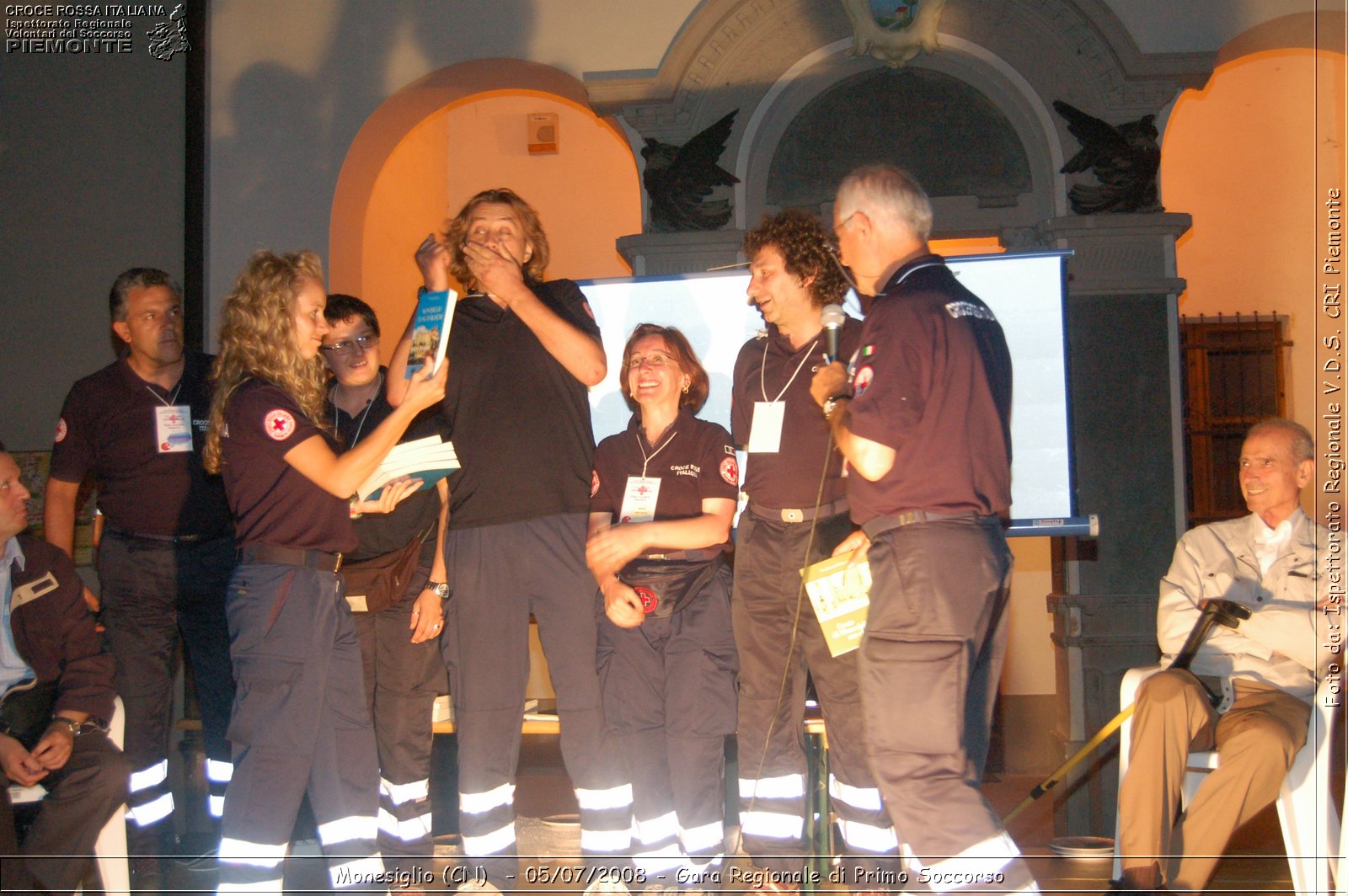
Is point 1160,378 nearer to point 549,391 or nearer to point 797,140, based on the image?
point 797,140

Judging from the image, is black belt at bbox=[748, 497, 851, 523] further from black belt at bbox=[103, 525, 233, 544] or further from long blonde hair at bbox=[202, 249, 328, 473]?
black belt at bbox=[103, 525, 233, 544]

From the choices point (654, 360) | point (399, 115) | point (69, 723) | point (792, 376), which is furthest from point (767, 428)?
point (399, 115)

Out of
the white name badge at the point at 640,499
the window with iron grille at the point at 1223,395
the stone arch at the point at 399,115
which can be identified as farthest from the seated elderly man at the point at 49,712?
the window with iron grille at the point at 1223,395

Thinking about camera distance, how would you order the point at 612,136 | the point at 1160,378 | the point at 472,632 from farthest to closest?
the point at 612,136 → the point at 1160,378 → the point at 472,632

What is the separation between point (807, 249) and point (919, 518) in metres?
1.26

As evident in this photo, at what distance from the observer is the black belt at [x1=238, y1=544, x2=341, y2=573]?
276cm

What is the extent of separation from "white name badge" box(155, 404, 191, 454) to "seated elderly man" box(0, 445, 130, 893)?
69 cm

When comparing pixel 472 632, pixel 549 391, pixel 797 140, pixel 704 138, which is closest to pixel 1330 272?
pixel 797 140

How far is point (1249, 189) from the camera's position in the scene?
287 inches

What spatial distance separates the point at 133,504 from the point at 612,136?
5.12 metres

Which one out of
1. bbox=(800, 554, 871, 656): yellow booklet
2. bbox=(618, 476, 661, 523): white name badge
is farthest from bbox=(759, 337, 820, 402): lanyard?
bbox=(800, 554, 871, 656): yellow booklet

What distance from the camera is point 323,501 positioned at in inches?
112

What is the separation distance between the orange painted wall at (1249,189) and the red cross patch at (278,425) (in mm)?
6297

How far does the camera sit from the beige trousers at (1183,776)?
3180mm
